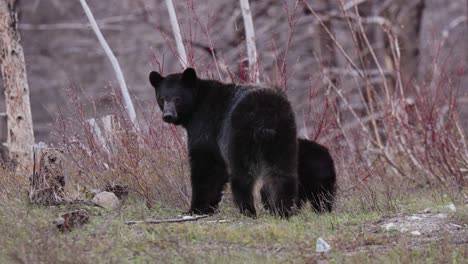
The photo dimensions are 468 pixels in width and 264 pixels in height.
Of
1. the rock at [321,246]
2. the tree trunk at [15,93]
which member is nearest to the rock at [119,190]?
the tree trunk at [15,93]

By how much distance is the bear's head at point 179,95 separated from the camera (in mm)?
9648

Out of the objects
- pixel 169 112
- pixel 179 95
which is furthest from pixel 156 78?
pixel 169 112

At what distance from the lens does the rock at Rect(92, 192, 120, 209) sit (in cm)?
1002

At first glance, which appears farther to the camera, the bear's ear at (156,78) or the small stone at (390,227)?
the bear's ear at (156,78)

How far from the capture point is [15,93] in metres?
13.4

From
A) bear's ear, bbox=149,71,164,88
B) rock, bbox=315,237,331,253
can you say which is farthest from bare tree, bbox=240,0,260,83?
rock, bbox=315,237,331,253

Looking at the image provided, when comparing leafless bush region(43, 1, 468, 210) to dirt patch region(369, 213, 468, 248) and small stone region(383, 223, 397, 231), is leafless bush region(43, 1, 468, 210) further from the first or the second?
small stone region(383, 223, 397, 231)

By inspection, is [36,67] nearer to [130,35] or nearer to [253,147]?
[130,35]

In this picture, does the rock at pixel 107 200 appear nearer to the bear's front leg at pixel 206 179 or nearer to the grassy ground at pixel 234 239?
the grassy ground at pixel 234 239

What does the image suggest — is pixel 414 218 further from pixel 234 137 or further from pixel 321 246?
pixel 234 137

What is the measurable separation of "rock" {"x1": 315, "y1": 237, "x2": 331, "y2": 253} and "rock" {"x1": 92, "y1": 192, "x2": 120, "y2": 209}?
10.6 feet

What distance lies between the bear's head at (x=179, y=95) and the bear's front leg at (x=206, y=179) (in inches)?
18.4

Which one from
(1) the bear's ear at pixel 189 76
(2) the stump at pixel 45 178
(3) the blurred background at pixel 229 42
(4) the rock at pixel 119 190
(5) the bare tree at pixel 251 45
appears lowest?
(4) the rock at pixel 119 190

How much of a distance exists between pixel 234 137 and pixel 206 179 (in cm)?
98
